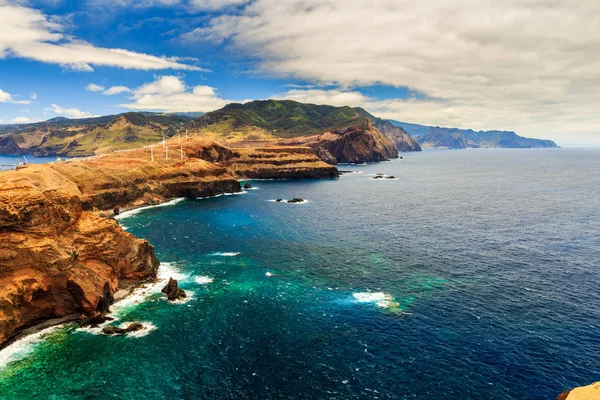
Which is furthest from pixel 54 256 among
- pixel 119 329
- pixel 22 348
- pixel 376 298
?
pixel 376 298

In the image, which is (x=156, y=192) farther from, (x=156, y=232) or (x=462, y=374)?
(x=462, y=374)

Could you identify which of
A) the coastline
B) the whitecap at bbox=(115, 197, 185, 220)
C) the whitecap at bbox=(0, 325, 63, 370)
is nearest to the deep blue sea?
the whitecap at bbox=(0, 325, 63, 370)

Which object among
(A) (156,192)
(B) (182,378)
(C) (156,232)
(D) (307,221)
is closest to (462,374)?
(B) (182,378)

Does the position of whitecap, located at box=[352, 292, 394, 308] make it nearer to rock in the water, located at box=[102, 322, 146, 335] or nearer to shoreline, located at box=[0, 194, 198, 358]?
rock in the water, located at box=[102, 322, 146, 335]

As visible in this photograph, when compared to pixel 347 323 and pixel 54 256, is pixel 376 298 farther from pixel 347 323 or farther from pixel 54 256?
pixel 54 256

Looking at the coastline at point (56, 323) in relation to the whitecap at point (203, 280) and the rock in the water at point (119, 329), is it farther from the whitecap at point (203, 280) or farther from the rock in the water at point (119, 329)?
the whitecap at point (203, 280)

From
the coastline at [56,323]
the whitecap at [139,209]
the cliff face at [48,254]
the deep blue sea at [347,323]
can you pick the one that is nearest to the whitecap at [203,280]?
the deep blue sea at [347,323]
